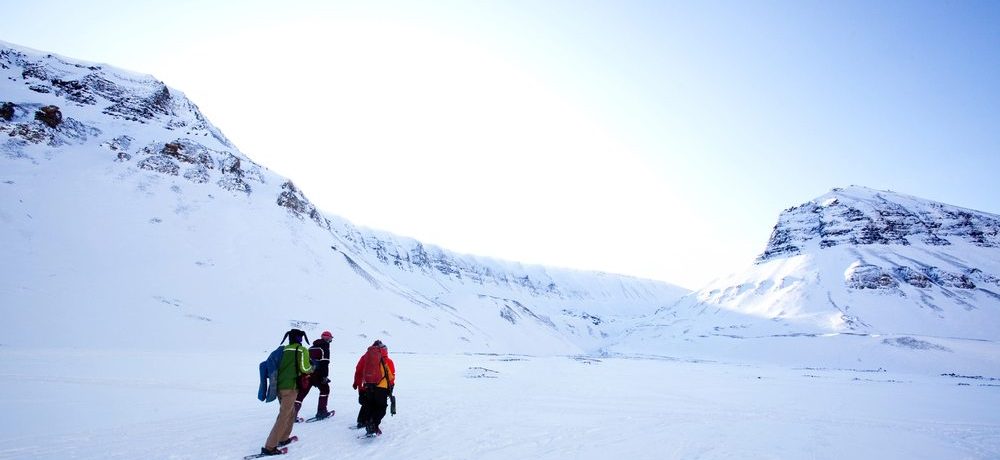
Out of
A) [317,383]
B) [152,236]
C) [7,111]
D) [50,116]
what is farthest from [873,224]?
[7,111]

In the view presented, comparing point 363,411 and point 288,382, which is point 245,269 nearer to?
point 363,411

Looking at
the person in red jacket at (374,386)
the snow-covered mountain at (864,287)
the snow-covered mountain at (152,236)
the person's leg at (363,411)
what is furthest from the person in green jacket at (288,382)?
the snow-covered mountain at (864,287)

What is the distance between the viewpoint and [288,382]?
26.8 feet

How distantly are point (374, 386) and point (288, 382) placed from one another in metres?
1.78

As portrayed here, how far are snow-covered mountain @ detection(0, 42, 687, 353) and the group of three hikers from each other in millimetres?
25485

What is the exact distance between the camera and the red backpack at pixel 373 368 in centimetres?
924

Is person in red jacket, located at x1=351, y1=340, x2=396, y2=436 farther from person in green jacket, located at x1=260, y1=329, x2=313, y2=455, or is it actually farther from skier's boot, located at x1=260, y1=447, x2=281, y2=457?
skier's boot, located at x1=260, y1=447, x2=281, y2=457

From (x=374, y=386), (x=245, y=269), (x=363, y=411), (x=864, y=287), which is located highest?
(x=864, y=287)

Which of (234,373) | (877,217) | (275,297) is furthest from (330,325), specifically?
(877,217)

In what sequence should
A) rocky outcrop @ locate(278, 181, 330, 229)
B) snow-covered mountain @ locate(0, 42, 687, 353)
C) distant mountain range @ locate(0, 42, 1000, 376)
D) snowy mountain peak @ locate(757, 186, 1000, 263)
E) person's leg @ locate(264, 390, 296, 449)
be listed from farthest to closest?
snowy mountain peak @ locate(757, 186, 1000, 263)
rocky outcrop @ locate(278, 181, 330, 229)
distant mountain range @ locate(0, 42, 1000, 376)
snow-covered mountain @ locate(0, 42, 687, 353)
person's leg @ locate(264, 390, 296, 449)

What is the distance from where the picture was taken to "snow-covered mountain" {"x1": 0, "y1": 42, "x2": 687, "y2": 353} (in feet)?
102

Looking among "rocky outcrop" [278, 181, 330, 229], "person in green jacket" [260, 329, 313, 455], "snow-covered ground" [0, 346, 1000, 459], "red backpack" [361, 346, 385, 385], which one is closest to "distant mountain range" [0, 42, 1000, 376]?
"rocky outcrop" [278, 181, 330, 229]

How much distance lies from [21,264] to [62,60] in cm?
4953

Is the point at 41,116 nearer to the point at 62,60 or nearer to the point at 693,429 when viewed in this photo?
the point at 62,60
